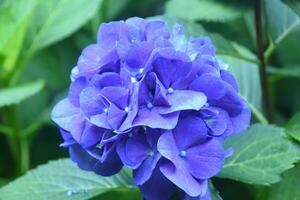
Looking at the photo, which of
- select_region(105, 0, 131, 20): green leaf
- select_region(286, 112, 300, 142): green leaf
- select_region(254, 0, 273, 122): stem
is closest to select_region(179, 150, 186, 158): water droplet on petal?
select_region(286, 112, 300, 142): green leaf

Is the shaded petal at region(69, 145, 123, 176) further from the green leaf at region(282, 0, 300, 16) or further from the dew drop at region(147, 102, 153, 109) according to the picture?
the green leaf at region(282, 0, 300, 16)

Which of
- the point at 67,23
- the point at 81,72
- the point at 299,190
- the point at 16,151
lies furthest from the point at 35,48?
the point at 299,190

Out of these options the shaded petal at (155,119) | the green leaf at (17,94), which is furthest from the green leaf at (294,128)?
the green leaf at (17,94)

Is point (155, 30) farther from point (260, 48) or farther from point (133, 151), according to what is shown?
point (260, 48)

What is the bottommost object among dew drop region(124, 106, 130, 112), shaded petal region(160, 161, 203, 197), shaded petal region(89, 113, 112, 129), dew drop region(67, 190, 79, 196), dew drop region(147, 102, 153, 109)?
dew drop region(67, 190, 79, 196)

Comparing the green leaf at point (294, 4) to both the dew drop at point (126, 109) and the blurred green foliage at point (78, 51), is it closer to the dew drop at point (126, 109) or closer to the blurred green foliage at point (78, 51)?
the blurred green foliage at point (78, 51)

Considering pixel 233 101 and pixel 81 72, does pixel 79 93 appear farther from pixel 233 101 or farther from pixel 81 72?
pixel 233 101
